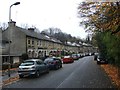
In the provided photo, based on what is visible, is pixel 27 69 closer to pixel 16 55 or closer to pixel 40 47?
pixel 16 55

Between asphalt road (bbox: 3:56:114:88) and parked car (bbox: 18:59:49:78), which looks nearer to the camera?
asphalt road (bbox: 3:56:114:88)

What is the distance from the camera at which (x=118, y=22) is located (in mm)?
18422

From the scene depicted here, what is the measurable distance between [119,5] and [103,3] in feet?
3.92

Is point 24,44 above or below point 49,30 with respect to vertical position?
below

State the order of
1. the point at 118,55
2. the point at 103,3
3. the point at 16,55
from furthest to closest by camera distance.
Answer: the point at 16,55 → the point at 118,55 → the point at 103,3

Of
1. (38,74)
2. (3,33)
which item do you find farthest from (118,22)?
(3,33)

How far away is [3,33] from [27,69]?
3923 centimetres

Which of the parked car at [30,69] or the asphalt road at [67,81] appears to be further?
the parked car at [30,69]

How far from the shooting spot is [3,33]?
6072 cm

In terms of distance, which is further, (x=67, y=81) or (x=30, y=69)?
(x=30, y=69)

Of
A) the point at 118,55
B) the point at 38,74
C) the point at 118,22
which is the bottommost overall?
the point at 38,74

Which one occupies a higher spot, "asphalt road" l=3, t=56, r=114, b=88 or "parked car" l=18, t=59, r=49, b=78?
"parked car" l=18, t=59, r=49, b=78

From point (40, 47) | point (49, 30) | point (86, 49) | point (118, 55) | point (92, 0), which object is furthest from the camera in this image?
point (86, 49)

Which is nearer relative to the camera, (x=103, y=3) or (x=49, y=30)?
(x=103, y=3)
